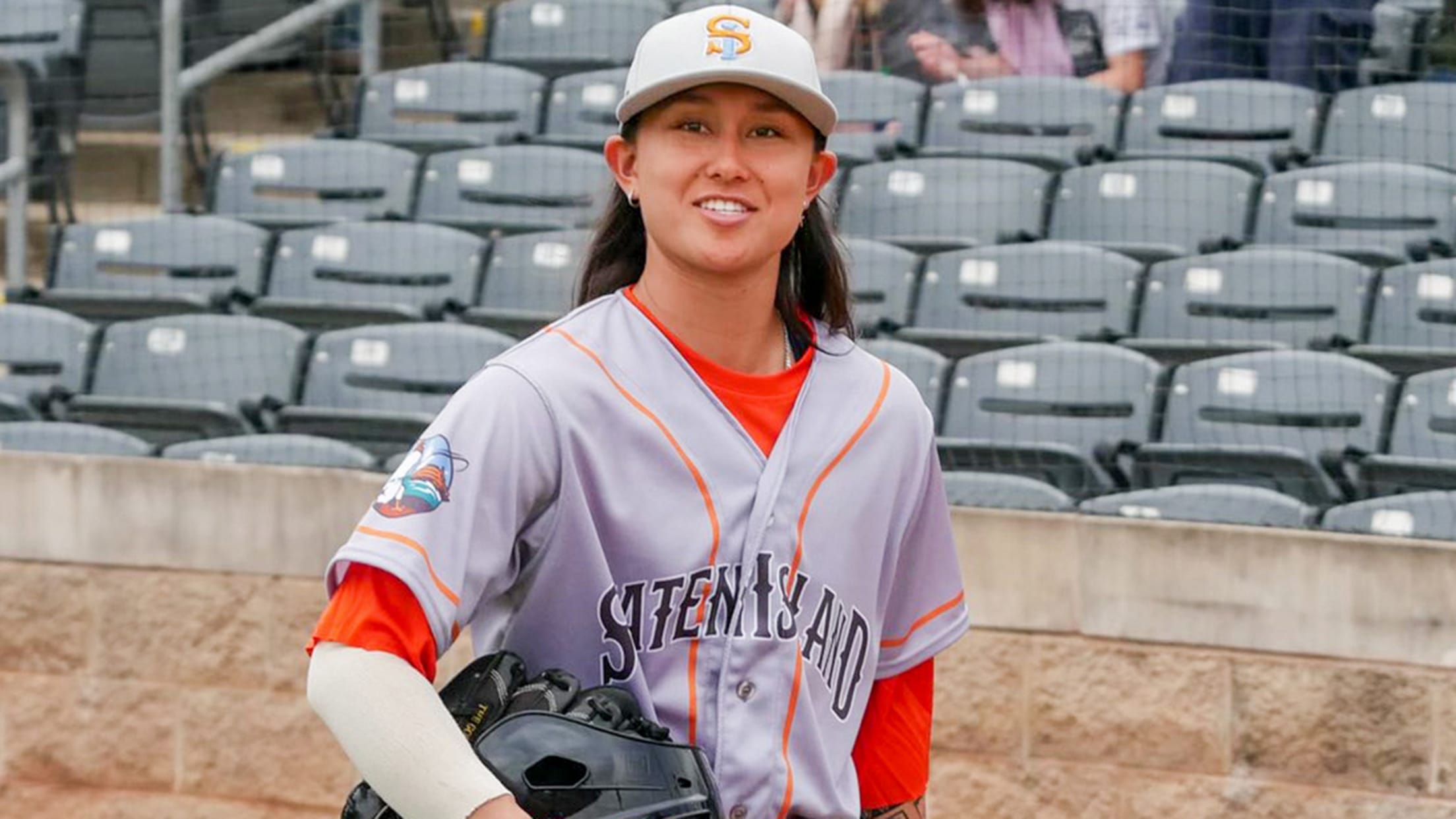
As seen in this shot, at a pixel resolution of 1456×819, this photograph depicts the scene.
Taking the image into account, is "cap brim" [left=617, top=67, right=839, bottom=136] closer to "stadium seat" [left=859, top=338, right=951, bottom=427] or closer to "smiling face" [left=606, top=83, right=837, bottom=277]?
"smiling face" [left=606, top=83, right=837, bottom=277]

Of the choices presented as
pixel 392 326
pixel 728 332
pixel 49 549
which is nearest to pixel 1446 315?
pixel 392 326

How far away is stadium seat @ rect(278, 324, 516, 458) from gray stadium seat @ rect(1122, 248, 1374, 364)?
1669mm

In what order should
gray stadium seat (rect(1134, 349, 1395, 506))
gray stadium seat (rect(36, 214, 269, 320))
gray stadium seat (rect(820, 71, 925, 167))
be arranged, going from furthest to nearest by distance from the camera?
gray stadium seat (rect(820, 71, 925, 167)), gray stadium seat (rect(36, 214, 269, 320)), gray stadium seat (rect(1134, 349, 1395, 506))

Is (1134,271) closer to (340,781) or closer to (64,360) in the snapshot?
(340,781)

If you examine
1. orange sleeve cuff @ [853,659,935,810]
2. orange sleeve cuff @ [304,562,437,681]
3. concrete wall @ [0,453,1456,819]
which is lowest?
concrete wall @ [0,453,1456,819]

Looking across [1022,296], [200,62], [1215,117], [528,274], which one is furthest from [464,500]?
[200,62]

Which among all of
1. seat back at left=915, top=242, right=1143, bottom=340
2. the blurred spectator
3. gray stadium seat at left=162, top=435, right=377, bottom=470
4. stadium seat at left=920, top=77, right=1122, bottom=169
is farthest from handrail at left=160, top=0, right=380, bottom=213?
the blurred spectator

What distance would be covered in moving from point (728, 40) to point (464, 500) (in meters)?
0.47

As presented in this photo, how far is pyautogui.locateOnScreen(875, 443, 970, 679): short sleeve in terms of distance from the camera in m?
2.31

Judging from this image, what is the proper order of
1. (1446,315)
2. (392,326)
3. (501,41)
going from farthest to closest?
1. (501,41)
2. (392,326)
3. (1446,315)

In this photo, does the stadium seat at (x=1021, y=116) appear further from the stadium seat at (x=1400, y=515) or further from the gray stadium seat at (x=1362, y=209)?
the stadium seat at (x=1400, y=515)

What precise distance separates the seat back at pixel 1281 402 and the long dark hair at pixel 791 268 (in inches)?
114

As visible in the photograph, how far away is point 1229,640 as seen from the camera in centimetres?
432

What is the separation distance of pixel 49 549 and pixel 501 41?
3.53 m
